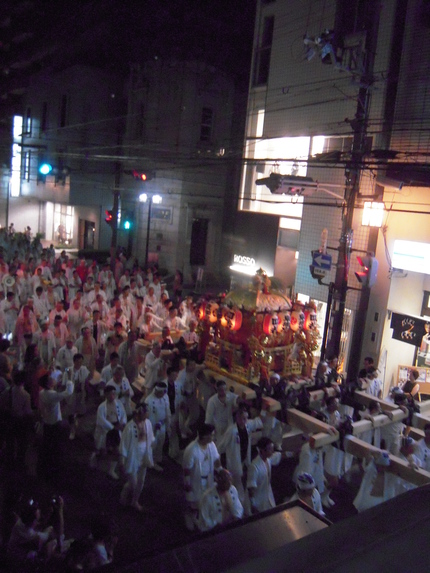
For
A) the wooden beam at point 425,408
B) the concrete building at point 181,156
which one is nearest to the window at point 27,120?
the concrete building at point 181,156

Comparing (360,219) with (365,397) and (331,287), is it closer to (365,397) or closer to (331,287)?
(331,287)

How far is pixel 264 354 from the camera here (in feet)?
27.5

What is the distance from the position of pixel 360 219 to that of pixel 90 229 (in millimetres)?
20200

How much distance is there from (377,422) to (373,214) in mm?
5975

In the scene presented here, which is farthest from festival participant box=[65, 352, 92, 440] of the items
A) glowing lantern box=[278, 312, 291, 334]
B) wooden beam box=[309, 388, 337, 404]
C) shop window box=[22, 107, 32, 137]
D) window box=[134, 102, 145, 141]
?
shop window box=[22, 107, 32, 137]

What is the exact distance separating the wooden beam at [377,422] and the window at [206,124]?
19.0m

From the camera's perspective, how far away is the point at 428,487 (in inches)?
65.7

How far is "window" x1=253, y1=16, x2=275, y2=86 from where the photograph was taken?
55.5 feet

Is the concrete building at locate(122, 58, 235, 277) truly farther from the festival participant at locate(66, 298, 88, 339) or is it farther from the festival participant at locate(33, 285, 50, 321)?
the festival participant at locate(66, 298, 88, 339)

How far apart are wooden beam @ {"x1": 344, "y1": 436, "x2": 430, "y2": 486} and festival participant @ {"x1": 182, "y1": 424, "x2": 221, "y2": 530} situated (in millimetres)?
1848

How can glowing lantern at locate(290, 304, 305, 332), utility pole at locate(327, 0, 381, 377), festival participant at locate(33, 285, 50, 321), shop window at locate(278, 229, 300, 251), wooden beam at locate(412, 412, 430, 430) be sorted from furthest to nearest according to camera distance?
shop window at locate(278, 229, 300, 251) < festival participant at locate(33, 285, 50, 321) < utility pole at locate(327, 0, 381, 377) < glowing lantern at locate(290, 304, 305, 332) < wooden beam at locate(412, 412, 430, 430)

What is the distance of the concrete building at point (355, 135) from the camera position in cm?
1128

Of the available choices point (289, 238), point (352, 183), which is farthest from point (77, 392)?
point (289, 238)

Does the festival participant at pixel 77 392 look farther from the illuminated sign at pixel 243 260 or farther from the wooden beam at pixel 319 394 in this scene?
the illuminated sign at pixel 243 260
